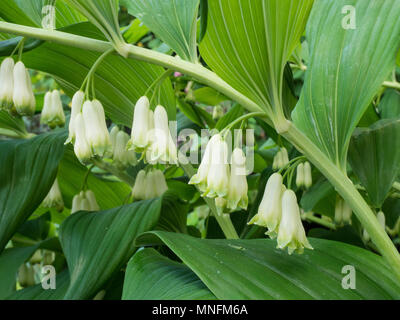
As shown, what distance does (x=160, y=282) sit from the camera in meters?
0.80

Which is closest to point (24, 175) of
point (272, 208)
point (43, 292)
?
point (43, 292)

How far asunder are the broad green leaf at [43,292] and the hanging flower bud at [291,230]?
1.98 ft

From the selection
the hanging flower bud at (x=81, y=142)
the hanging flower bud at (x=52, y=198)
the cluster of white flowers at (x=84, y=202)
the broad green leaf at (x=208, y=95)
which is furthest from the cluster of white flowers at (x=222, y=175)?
the broad green leaf at (x=208, y=95)

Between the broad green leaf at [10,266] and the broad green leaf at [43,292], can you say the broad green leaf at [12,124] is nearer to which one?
the broad green leaf at [10,266]

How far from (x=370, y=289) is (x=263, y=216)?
0.21 m

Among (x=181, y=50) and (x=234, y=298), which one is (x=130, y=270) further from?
(x=181, y=50)

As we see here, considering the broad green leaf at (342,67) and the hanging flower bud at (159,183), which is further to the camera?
the hanging flower bud at (159,183)

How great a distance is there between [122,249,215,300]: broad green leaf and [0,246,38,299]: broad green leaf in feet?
1.67

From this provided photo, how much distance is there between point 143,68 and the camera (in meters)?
1.19

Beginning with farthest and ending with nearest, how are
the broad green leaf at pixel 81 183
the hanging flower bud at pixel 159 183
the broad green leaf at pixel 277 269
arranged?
the broad green leaf at pixel 81 183 < the hanging flower bud at pixel 159 183 < the broad green leaf at pixel 277 269

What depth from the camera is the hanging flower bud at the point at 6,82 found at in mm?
987

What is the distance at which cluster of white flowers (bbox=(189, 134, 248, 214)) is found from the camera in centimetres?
79

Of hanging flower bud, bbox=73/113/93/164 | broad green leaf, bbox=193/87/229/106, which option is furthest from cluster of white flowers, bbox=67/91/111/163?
broad green leaf, bbox=193/87/229/106
